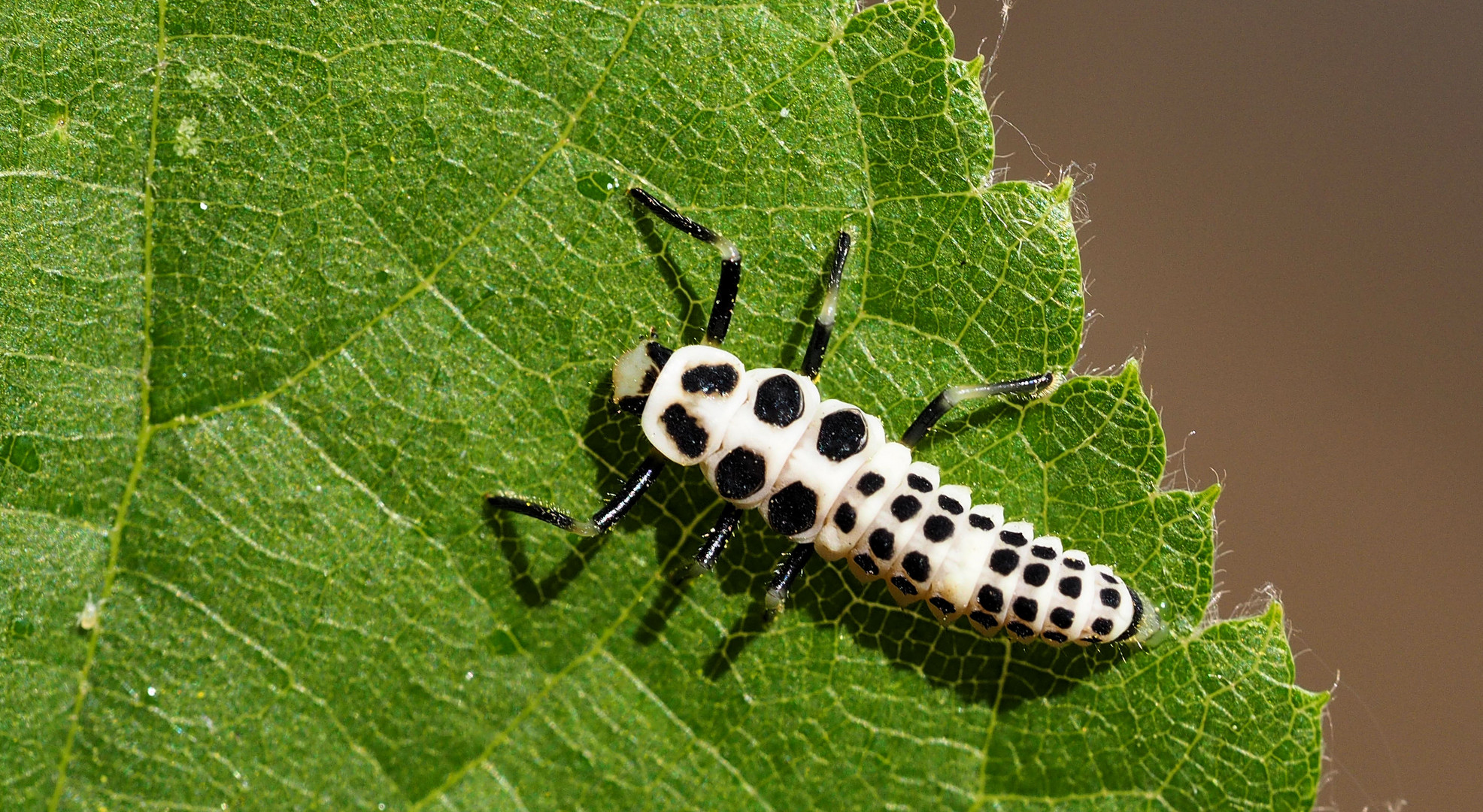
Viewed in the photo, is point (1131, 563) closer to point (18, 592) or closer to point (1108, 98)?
point (18, 592)

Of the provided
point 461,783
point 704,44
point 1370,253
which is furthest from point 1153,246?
point 461,783

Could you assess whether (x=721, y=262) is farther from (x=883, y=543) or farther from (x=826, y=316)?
(x=883, y=543)

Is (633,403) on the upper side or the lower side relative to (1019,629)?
lower

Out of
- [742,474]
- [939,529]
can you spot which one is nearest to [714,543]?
[742,474]

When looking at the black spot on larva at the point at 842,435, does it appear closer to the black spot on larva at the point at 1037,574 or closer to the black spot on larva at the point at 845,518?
the black spot on larva at the point at 845,518

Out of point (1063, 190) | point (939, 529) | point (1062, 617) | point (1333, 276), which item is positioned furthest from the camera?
point (1333, 276)

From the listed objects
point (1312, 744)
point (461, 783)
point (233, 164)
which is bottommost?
point (461, 783)

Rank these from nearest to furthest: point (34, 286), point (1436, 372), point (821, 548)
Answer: point (34, 286) → point (821, 548) → point (1436, 372)
